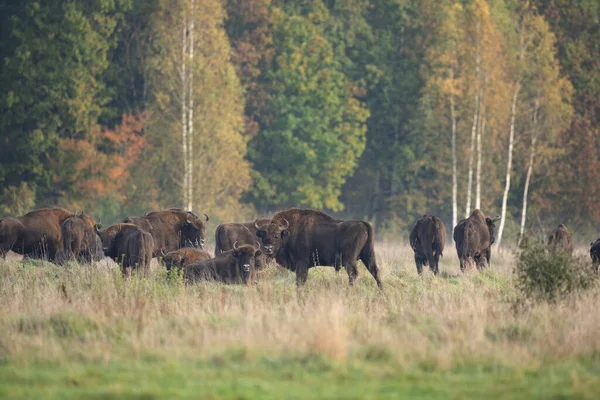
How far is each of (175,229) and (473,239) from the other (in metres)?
7.26

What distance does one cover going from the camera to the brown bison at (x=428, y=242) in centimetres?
2395

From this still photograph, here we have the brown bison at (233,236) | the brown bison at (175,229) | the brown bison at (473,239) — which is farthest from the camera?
the brown bison at (473,239)

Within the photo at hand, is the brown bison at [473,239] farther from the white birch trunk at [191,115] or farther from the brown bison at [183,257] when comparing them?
the white birch trunk at [191,115]

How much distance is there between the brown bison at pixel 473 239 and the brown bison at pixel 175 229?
20.7 feet

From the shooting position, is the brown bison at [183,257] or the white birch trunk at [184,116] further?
the white birch trunk at [184,116]

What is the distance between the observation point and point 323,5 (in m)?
53.8

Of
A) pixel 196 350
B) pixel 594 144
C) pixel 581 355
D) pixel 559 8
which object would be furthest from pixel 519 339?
pixel 559 8

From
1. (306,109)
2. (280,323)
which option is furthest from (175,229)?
(306,109)

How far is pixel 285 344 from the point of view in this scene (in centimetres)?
1255

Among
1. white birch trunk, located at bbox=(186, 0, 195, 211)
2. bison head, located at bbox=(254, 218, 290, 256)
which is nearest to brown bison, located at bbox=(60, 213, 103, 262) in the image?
bison head, located at bbox=(254, 218, 290, 256)

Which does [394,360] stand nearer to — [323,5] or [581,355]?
[581,355]

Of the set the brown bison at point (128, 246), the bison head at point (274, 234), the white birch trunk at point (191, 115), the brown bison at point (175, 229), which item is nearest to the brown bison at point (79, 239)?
the brown bison at point (175, 229)

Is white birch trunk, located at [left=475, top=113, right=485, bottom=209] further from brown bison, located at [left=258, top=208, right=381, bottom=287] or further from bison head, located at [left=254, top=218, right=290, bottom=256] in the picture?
bison head, located at [left=254, top=218, right=290, bottom=256]

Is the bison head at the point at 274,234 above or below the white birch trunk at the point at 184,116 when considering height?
below
